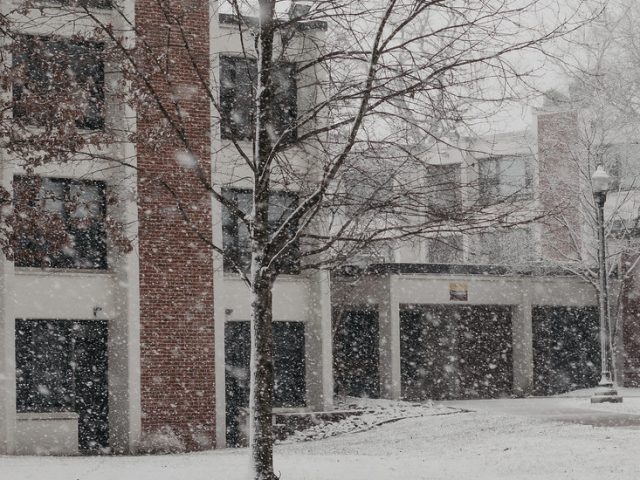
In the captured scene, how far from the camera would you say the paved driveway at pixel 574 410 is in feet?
70.5

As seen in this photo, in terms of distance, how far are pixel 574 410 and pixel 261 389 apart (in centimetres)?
1501

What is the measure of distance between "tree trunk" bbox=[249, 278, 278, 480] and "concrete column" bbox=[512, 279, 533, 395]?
25.0m

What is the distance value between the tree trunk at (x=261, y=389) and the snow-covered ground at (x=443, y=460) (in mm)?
1313

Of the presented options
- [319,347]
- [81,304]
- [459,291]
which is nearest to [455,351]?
[459,291]

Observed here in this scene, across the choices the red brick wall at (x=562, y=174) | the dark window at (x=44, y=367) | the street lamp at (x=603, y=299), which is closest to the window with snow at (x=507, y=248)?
the red brick wall at (x=562, y=174)

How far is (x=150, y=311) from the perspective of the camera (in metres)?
23.9

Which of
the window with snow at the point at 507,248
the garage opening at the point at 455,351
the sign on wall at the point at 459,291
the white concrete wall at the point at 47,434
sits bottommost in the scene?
the white concrete wall at the point at 47,434

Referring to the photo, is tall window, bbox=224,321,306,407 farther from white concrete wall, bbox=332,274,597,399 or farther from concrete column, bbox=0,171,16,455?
white concrete wall, bbox=332,274,597,399

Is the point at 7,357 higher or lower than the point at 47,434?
higher

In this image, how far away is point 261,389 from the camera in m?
11.9

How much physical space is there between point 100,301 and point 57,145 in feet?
35.7

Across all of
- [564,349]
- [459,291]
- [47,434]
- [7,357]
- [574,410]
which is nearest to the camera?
[7,357]

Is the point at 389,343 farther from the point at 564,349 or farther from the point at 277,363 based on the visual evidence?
the point at 564,349

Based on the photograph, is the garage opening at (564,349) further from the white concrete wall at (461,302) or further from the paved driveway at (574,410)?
the paved driveway at (574,410)
